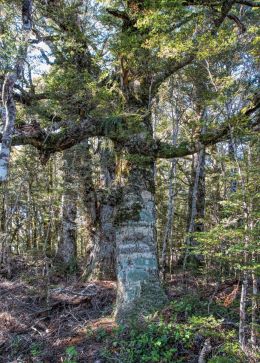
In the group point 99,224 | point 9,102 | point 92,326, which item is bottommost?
point 92,326

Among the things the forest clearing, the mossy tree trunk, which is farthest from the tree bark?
the mossy tree trunk

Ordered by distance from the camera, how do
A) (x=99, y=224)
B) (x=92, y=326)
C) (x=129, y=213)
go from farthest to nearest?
(x=99, y=224)
(x=129, y=213)
(x=92, y=326)

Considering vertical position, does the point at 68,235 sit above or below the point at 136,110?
below

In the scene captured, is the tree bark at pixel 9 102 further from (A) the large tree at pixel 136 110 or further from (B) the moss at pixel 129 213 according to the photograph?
Answer: (B) the moss at pixel 129 213

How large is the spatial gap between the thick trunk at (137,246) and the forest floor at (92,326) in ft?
1.21

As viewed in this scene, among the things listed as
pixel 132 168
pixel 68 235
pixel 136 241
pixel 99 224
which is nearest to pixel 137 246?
pixel 136 241

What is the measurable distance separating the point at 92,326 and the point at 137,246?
1.55m

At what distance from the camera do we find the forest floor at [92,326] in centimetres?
451

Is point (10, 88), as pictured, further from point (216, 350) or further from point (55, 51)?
point (216, 350)

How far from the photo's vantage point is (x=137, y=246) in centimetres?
576

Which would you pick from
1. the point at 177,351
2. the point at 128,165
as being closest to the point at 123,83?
the point at 128,165

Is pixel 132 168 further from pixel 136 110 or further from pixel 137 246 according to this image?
pixel 137 246

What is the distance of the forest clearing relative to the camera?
175 inches

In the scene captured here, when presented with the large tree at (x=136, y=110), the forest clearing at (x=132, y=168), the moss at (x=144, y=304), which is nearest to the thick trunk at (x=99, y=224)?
the forest clearing at (x=132, y=168)
